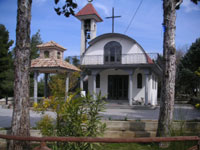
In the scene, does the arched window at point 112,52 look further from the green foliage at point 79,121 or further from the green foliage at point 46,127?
the green foliage at point 79,121

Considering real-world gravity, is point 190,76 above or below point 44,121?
above

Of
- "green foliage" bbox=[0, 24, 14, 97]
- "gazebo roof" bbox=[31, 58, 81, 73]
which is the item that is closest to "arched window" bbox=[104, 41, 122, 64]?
"gazebo roof" bbox=[31, 58, 81, 73]

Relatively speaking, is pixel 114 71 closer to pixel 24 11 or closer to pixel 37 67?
pixel 37 67

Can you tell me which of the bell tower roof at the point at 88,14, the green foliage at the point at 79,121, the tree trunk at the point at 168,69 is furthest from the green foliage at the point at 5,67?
the tree trunk at the point at 168,69

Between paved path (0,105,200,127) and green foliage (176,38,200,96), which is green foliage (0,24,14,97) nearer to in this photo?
paved path (0,105,200,127)

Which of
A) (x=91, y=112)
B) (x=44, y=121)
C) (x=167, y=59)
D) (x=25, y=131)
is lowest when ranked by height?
(x=25, y=131)

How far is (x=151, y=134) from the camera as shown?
20.2 ft

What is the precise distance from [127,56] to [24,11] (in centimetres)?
1423

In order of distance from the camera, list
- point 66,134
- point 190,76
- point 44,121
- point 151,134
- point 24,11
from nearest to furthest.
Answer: point 66,134
point 44,121
point 24,11
point 151,134
point 190,76

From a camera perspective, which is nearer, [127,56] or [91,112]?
[91,112]

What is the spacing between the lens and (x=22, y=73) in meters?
4.66

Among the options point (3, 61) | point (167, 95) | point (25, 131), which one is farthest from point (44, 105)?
point (3, 61)

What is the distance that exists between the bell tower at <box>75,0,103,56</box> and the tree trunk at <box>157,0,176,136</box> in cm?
1523

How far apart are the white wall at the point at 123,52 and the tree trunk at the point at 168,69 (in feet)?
39.5
